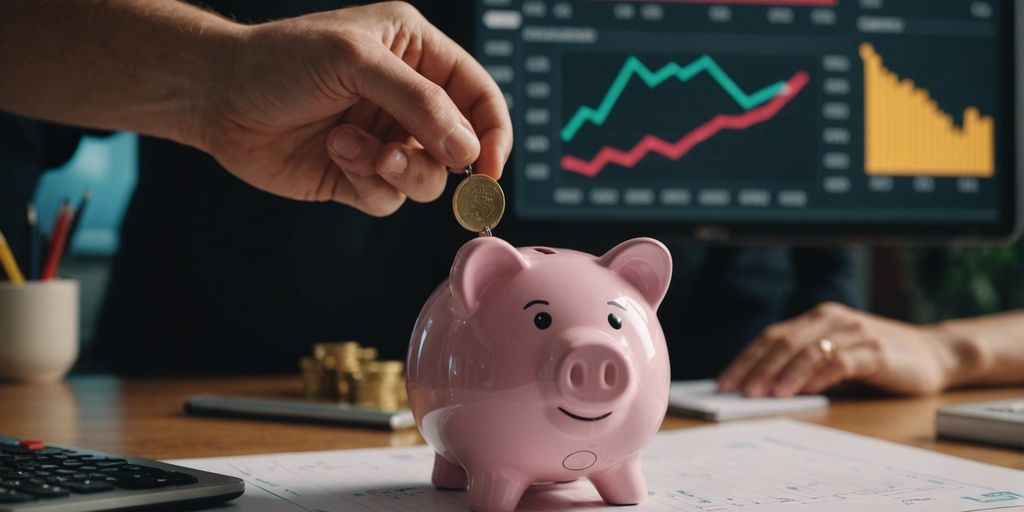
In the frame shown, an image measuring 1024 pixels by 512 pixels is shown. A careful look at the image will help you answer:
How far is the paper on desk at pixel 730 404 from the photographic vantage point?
40.3 inches

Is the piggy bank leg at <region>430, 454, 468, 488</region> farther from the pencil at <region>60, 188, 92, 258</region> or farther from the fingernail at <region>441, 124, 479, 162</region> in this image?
the pencil at <region>60, 188, 92, 258</region>

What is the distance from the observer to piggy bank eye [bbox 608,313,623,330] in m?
0.59

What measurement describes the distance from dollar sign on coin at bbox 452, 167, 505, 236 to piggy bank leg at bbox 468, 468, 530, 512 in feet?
0.64

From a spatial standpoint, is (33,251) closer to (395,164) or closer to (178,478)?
(395,164)

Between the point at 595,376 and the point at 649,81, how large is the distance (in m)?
0.75

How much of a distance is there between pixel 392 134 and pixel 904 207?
2.37 ft

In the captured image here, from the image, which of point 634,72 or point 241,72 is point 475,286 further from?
point 634,72

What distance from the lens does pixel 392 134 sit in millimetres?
910

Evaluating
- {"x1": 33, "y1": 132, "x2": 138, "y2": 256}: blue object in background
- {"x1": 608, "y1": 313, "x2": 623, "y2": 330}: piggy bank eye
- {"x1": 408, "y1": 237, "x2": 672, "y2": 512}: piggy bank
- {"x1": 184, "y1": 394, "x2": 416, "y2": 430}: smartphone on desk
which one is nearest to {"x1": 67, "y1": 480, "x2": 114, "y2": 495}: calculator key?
{"x1": 408, "y1": 237, "x2": 672, "y2": 512}: piggy bank

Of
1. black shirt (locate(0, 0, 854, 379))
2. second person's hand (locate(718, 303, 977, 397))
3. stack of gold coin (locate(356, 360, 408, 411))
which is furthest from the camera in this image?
black shirt (locate(0, 0, 854, 379))

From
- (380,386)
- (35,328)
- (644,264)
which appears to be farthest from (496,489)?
(35,328)

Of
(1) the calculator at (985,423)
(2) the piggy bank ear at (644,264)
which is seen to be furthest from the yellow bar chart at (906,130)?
(2) the piggy bank ear at (644,264)

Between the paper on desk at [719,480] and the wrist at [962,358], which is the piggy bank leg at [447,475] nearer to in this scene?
the paper on desk at [719,480]

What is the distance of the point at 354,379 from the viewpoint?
101cm
